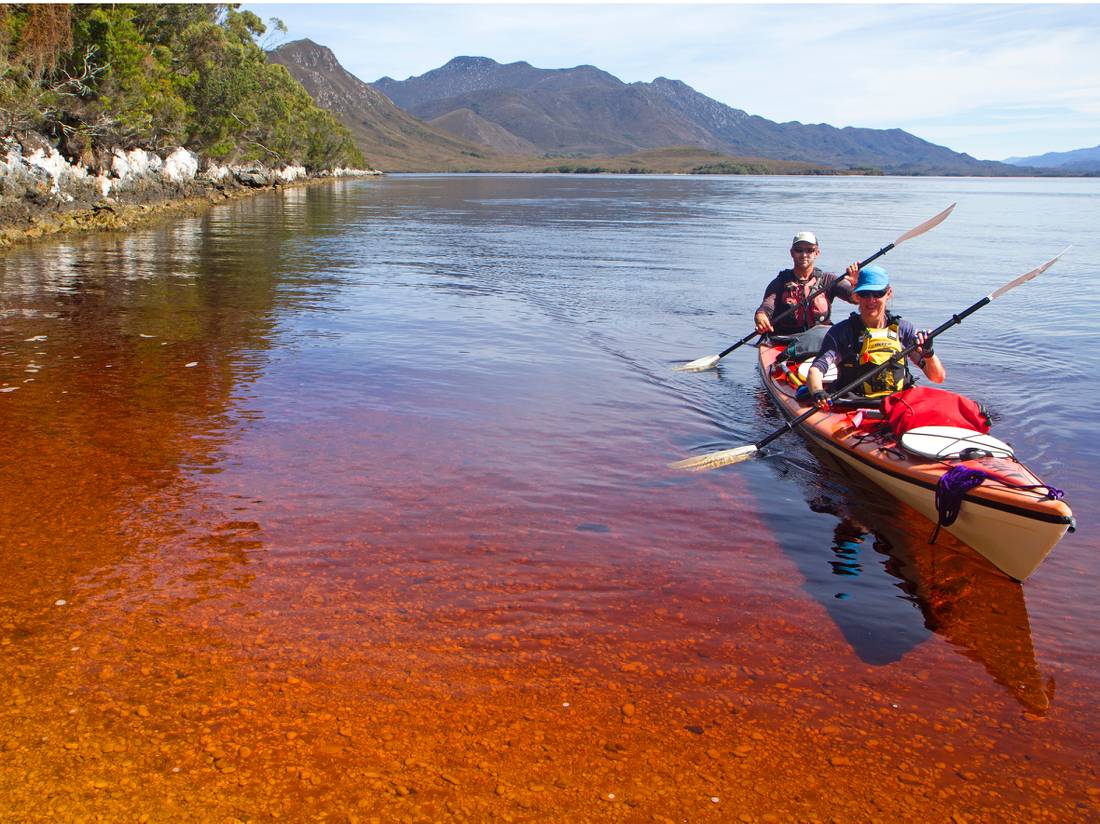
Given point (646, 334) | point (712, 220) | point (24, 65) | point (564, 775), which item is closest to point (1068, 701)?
point (564, 775)

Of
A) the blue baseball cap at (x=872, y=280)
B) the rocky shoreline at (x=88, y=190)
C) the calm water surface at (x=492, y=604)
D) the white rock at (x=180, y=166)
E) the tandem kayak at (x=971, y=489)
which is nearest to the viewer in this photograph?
the calm water surface at (x=492, y=604)

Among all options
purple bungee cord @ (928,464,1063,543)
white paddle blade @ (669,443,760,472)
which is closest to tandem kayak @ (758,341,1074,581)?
purple bungee cord @ (928,464,1063,543)

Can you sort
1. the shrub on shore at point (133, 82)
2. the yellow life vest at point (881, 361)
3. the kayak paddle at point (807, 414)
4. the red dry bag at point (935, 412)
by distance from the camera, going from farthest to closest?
the shrub on shore at point (133, 82)
the yellow life vest at point (881, 361)
the kayak paddle at point (807, 414)
the red dry bag at point (935, 412)

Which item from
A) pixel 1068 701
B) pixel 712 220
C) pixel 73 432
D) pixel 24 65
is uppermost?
pixel 24 65

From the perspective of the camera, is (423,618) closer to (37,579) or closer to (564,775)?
(564,775)

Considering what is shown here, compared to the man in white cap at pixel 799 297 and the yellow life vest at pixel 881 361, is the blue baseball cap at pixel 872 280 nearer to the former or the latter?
the yellow life vest at pixel 881 361

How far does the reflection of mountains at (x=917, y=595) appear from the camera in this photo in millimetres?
6250

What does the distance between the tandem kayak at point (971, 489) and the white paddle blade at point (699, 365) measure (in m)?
4.97

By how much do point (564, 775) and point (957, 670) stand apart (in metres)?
3.23

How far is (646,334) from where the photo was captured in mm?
18516


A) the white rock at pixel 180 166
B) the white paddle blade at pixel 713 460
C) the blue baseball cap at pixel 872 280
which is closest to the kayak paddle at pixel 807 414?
the white paddle blade at pixel 713 460

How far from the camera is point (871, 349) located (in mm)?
9773

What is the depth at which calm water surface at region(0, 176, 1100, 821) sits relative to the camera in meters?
4.75

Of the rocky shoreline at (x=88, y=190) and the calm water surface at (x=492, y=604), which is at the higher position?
the rocky shoreline at (x=88, y=190)
